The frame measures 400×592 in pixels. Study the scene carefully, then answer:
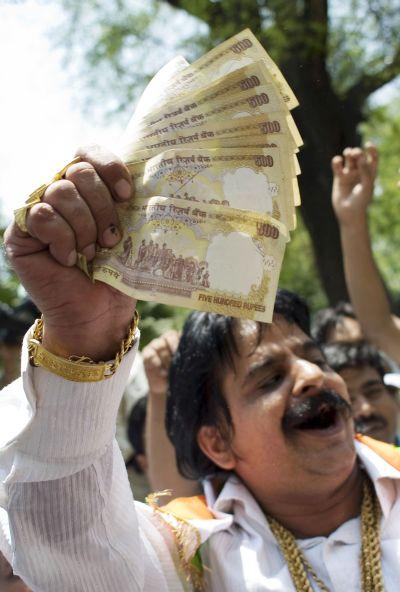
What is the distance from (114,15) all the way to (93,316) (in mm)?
8578

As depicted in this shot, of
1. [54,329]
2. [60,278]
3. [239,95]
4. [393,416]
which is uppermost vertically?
[239,95]

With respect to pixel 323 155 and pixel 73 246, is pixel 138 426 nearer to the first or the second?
pixel 73 246

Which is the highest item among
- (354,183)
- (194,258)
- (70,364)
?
(194,258)

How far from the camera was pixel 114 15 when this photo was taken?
9273mm

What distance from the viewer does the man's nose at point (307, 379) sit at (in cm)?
205

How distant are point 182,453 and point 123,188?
1155 millimetres

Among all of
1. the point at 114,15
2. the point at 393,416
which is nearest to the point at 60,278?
the point at 393,416

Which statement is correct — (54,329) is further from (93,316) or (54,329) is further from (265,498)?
(265,498)

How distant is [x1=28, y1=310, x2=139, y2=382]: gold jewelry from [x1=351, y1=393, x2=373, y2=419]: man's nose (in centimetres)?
193

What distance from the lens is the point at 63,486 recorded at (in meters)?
1.52

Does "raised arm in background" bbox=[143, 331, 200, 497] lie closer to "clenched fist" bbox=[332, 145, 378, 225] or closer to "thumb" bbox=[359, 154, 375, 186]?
"clenched fist" bbox=[332, 145, 378, 225]

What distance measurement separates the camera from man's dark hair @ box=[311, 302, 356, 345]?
3.88 metres

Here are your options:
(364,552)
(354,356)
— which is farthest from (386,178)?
(364,552)

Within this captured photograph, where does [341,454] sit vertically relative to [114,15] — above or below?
below
